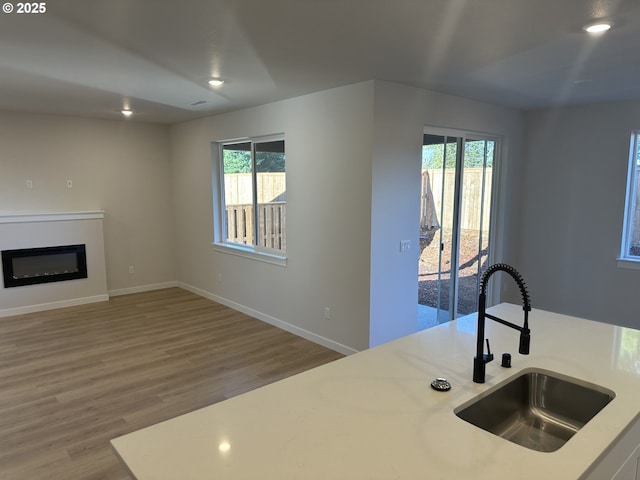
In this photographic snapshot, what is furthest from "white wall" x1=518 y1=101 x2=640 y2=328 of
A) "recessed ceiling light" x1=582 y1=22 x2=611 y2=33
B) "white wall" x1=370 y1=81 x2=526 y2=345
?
"recessed ceiling light" x1=582 y1=22 x2=611 y2=33

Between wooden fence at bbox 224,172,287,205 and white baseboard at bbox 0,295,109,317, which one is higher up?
wooden fence at bbox 224,172,287,205

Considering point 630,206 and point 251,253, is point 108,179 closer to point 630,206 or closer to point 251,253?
point 251,253

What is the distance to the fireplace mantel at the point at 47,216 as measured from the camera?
5304mm

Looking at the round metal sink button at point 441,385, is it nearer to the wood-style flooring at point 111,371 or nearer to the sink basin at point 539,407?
the sink basin at point 539,407

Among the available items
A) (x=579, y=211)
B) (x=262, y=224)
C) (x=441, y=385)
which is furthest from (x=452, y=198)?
(x=441, y=385)

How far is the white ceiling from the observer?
213 centimetres

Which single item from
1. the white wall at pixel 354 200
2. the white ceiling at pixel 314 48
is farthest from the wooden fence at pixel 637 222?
the white wall at pixel 354 200

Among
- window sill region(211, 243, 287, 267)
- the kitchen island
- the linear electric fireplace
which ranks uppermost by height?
the kitchen island

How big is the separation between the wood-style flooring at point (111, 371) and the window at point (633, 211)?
339 centimetres

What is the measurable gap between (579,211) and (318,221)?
3007 mm

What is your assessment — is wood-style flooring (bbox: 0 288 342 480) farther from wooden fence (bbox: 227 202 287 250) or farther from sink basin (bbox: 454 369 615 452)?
sink basin (bbox: 454 369 615 452)

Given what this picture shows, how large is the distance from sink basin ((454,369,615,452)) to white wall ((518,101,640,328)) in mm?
3583

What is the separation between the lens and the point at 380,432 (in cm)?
127

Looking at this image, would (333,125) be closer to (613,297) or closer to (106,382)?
(106,382)
